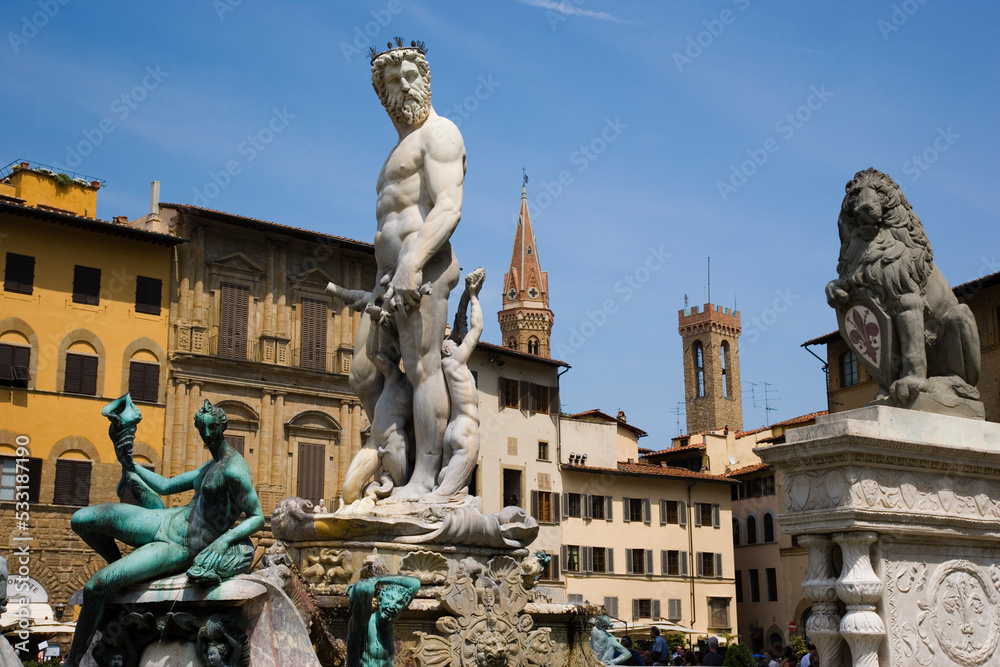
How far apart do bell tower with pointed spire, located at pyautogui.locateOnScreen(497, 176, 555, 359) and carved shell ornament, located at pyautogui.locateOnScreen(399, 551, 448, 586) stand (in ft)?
365

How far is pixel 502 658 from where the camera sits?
7.95 meters

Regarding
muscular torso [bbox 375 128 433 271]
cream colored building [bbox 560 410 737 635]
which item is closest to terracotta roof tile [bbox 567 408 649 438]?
cream colored building [bbox 560 410 737 635]

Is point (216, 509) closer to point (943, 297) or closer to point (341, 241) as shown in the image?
point (943, 297)

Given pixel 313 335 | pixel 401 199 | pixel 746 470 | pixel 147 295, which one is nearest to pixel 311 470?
pixel 313 335

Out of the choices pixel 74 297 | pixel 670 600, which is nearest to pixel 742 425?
pixel 670 600

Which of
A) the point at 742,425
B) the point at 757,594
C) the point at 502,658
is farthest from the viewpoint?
the point at 742,425

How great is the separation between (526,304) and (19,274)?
281 ft

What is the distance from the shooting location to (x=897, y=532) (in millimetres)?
6609

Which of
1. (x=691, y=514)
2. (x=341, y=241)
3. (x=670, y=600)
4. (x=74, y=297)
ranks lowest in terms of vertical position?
(x=670, y=600)

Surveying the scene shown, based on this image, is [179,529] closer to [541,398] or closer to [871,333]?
[871,333]

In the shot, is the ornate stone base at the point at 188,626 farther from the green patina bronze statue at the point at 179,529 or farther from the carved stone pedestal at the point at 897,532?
the carved stone pedestal at the point at 897,532

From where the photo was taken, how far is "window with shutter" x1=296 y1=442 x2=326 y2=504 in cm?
4494

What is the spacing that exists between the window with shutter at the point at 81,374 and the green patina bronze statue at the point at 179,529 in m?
37.1

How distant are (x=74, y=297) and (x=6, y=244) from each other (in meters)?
2.85
